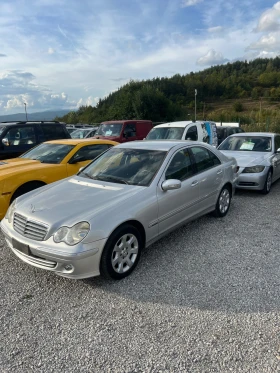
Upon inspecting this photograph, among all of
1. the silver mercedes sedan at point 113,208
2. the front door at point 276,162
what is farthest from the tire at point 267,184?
the silver mercedes sedan at point 113,208

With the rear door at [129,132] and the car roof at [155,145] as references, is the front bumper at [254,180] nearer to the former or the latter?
the car roof at [155,145]

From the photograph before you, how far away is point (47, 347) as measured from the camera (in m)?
2.48

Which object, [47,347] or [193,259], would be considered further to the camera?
[193,259]

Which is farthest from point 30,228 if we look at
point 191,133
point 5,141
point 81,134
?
point 81,134

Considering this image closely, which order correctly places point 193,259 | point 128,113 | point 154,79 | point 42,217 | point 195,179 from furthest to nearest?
point 154,79 < point 128,113 < point 195,179 < point 193,259 < point 42,217

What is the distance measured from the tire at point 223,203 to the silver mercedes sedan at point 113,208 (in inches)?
8.7

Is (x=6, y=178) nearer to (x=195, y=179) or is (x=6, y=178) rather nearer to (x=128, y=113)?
(x=195, y=179)

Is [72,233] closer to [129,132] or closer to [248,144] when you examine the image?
[248,144]

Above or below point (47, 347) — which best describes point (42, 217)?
above

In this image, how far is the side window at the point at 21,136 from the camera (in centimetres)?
793

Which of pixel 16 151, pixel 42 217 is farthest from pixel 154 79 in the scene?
pixel 42 217

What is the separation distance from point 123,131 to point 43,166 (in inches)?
287

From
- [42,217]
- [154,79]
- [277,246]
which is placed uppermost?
[154,79]

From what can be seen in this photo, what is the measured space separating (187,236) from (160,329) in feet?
7.06
